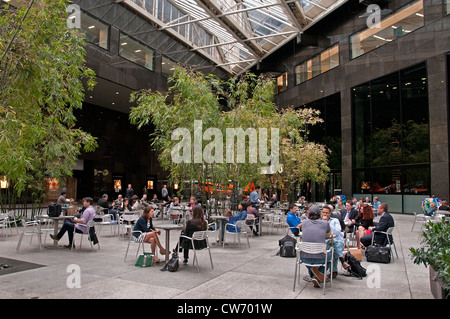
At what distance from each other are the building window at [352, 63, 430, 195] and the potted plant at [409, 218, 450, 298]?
1439 centimetres

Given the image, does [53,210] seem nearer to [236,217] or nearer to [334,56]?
[236,217]

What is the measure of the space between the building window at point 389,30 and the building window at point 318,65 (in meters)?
1.71

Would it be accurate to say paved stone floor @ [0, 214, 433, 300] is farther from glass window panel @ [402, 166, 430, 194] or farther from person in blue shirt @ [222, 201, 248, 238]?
glass window panel @ [402, 166, 430, 194]

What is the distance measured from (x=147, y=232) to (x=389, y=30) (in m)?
18.7

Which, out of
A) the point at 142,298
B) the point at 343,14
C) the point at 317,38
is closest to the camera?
the point at 142,298

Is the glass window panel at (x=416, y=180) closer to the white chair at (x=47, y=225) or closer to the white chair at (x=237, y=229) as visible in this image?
the white chair at (x=237, y=229)

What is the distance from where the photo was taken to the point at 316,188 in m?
27.4

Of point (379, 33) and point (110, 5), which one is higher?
point (110, 5)

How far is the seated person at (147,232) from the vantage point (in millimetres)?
7035

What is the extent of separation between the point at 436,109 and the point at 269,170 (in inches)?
350

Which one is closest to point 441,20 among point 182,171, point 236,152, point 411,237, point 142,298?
point 411,237

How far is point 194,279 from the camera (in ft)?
18.9

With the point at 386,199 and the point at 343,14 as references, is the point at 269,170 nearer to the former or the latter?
the point at 386,199

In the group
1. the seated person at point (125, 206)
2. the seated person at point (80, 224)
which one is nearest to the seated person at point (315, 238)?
the seated person at point (80, 224)
